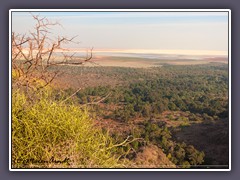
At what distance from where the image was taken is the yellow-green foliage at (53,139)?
805 cm

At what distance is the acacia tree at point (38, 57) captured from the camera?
8133 millimetres

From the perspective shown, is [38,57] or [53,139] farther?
[38,57]

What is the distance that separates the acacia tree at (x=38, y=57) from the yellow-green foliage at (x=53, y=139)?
201mm

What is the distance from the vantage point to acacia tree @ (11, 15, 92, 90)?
813 cm

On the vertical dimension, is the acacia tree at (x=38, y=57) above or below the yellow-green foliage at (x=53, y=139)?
above

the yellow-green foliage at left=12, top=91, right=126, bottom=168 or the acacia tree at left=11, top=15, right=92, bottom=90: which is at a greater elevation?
the acacia tree at left=11, top=15, right=92, bottom=90

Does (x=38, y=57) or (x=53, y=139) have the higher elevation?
(x=38, y=57)

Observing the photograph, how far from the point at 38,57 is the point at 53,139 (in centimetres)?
80

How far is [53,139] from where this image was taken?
8.07 m

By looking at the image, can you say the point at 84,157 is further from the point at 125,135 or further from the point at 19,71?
the point at 19,71

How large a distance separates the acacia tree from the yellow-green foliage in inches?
7.9
